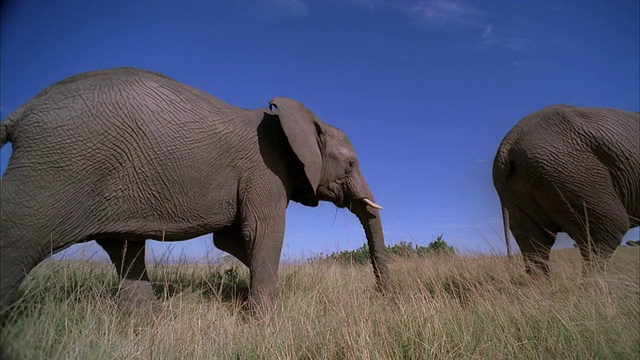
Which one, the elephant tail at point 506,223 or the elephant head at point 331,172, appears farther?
the elephant tail at point 506,223

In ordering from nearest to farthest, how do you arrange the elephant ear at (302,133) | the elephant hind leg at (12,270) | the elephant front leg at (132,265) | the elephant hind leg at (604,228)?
the elephant hind leg at (12,270) → the elephant hind leg at (604,228) → the elephant front leg at (132,265) → the elephant ear at (302,133)

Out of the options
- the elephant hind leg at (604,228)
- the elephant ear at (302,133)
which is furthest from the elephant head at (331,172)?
the elephant hind leg at (604,228)

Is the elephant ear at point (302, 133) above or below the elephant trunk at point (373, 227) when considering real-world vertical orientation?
above

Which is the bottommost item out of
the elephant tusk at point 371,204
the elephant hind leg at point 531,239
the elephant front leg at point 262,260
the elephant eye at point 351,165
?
the elephant front leg at point 262,260

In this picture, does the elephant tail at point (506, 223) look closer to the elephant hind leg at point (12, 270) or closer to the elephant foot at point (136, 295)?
the elephant foot at point (136, 295)

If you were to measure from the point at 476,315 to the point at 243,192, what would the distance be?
7.36ft

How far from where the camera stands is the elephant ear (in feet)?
14.3

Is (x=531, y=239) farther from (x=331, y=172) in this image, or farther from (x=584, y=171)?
(x=331, y=172)

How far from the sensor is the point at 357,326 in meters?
2.96

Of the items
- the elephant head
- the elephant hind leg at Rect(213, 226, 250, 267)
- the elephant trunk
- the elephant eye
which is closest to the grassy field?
the elephant hind leg at Rect(213, 226, 250, 267)

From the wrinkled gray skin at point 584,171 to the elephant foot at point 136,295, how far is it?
145 inches

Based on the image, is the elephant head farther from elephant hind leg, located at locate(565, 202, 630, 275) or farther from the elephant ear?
elephant hind leg, located at locate(565, 202, 630, 275)

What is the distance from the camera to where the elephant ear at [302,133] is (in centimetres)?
435

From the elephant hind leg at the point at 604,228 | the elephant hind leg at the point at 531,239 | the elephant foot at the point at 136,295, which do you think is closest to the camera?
the elephant hind leg at the point at 604,228
